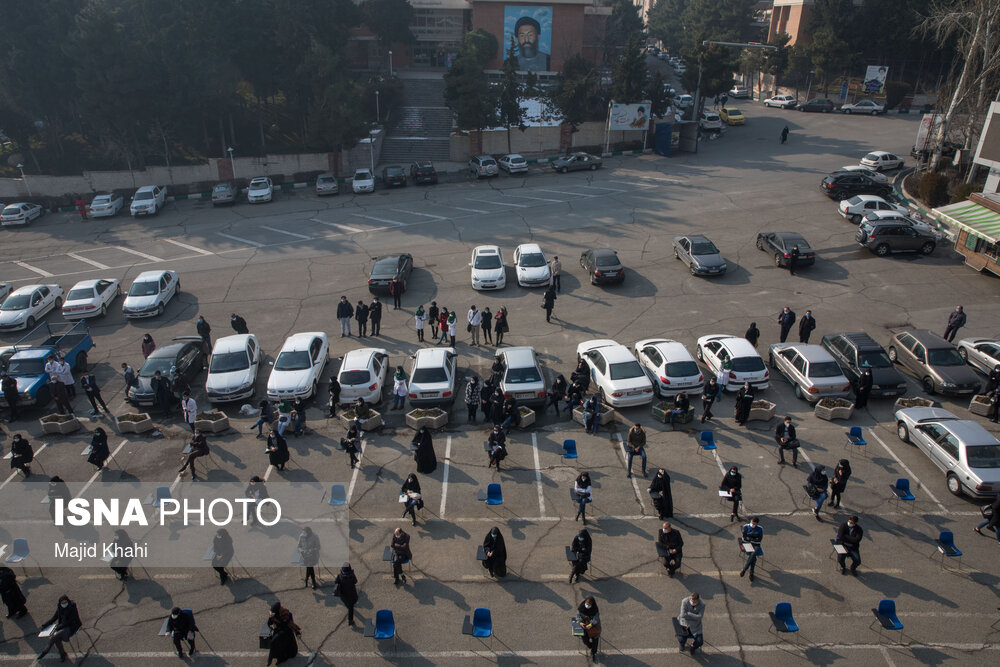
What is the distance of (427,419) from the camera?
56.9 feet

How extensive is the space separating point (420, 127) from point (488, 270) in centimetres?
3168

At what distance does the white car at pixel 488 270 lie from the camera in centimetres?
2589

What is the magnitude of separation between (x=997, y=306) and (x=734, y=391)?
12.8m

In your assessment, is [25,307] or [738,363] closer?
[738,363]

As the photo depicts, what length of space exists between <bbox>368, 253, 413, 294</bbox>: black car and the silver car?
17576 mm

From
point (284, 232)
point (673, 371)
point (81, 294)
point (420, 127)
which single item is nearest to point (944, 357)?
point (673, 371)

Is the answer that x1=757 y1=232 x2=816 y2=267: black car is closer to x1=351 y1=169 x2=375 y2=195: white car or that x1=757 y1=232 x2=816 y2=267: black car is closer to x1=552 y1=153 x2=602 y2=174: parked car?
x1=552 y1=153 x2=602 y2=174: parked car

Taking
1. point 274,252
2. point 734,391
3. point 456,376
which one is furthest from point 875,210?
point 274,252

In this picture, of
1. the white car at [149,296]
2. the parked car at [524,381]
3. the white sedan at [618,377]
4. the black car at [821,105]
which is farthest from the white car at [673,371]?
the black car at [821,105]

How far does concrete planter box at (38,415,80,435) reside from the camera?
17.6 m

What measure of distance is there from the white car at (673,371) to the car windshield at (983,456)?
6.28 metres

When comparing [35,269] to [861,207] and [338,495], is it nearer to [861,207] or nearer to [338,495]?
[338,495]

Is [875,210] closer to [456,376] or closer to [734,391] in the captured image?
[734,391]

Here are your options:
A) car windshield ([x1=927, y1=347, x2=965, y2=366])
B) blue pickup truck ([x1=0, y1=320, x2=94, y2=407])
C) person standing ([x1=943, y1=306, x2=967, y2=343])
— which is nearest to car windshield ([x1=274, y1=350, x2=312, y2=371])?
blue pickup truck ([x1=0, y1=320, x2=94, y2=407])
